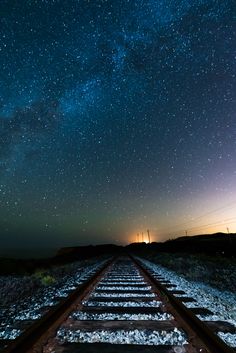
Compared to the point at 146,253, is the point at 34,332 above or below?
below

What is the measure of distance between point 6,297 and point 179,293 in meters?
4.33

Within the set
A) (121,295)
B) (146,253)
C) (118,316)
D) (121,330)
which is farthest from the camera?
(146,253)

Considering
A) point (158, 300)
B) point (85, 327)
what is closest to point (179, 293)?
point (158, 300)

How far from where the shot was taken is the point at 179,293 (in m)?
7.42

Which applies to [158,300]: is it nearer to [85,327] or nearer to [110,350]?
[85,327]

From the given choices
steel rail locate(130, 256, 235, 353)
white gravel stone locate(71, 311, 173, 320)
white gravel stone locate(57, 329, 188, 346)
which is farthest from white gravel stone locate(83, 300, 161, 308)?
white gravel stone locate(57, 329, 188, 346)

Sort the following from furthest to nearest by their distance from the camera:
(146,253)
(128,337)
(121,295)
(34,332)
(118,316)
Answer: (146,253), (121,295), (118,316), (128,337), (34,332)

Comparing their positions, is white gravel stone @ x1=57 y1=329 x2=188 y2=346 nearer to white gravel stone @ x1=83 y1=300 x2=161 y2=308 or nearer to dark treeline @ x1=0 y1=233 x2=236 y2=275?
white gravel stone @ x1=83 y1=300 x2=161 y2=308

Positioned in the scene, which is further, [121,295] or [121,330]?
[121,295]

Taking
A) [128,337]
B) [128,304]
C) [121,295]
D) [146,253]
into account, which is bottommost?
[128,337]

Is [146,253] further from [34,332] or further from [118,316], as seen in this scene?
[34,332]


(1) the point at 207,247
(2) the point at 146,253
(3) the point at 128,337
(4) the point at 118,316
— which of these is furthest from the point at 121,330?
(1) the point at 207,247

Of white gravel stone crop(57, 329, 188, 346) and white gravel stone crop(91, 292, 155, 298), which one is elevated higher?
white gravel stone crop(91, 292, 155, 298)

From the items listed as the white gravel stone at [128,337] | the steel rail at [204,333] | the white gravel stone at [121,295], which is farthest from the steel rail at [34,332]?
the steel rail at [204,333]
